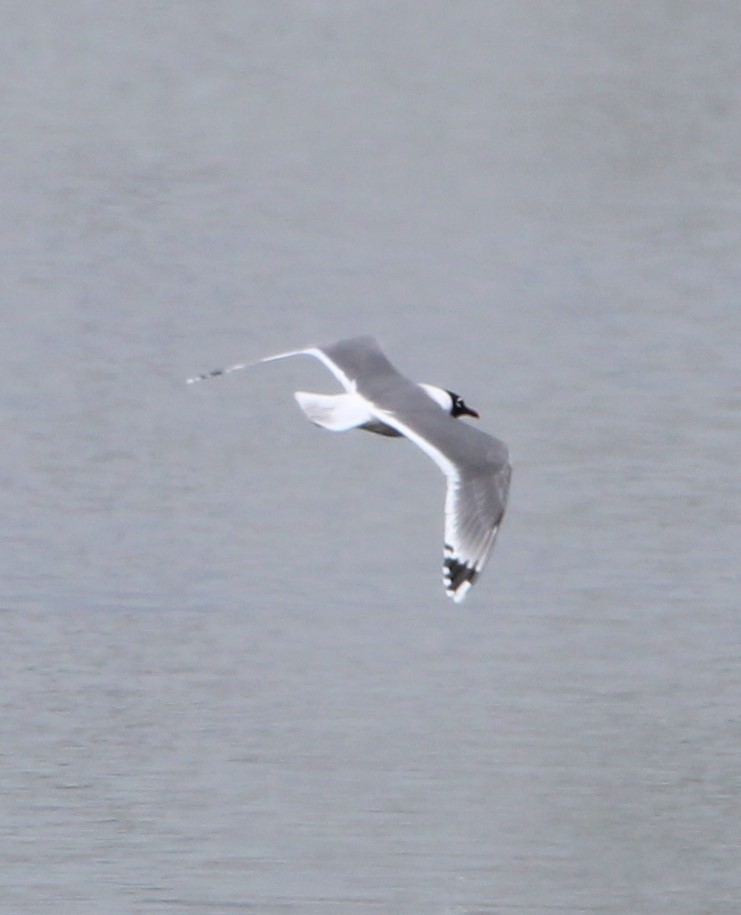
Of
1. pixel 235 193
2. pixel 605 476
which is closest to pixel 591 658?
pixel 605 476

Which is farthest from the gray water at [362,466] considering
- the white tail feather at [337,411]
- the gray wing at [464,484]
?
the white tail feather at [337,411]

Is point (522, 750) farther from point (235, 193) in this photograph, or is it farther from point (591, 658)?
point (235, 193)

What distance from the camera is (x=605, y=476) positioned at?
6707mm

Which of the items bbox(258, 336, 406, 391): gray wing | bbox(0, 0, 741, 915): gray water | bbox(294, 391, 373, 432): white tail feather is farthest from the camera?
bbox(258, 336, 406, 391): gray wing

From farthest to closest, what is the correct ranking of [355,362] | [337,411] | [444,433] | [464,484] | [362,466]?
1. [362,466]
2. [355,362]
3. [337,411]
4. [444,433]
5. [464,484]

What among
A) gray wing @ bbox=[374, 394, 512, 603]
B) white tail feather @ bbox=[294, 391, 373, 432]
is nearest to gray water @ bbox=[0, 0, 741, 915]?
gray wing @ bbox=[374, 394, 512, 603]

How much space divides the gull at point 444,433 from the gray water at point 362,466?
1.76 ft

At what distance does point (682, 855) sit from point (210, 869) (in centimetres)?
92

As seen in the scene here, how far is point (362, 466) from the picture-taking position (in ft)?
22.3

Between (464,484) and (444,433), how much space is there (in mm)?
192

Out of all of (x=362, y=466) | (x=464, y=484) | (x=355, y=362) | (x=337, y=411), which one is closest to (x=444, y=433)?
(x=464, y=484)

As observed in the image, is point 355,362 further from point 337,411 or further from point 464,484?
point 464,484

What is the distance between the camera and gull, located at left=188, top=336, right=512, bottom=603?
14.4 ft

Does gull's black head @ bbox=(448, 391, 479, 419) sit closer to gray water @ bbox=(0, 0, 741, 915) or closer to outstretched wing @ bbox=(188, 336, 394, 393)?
outstretched wing @ bbox=(188, 336, 394, 393)
